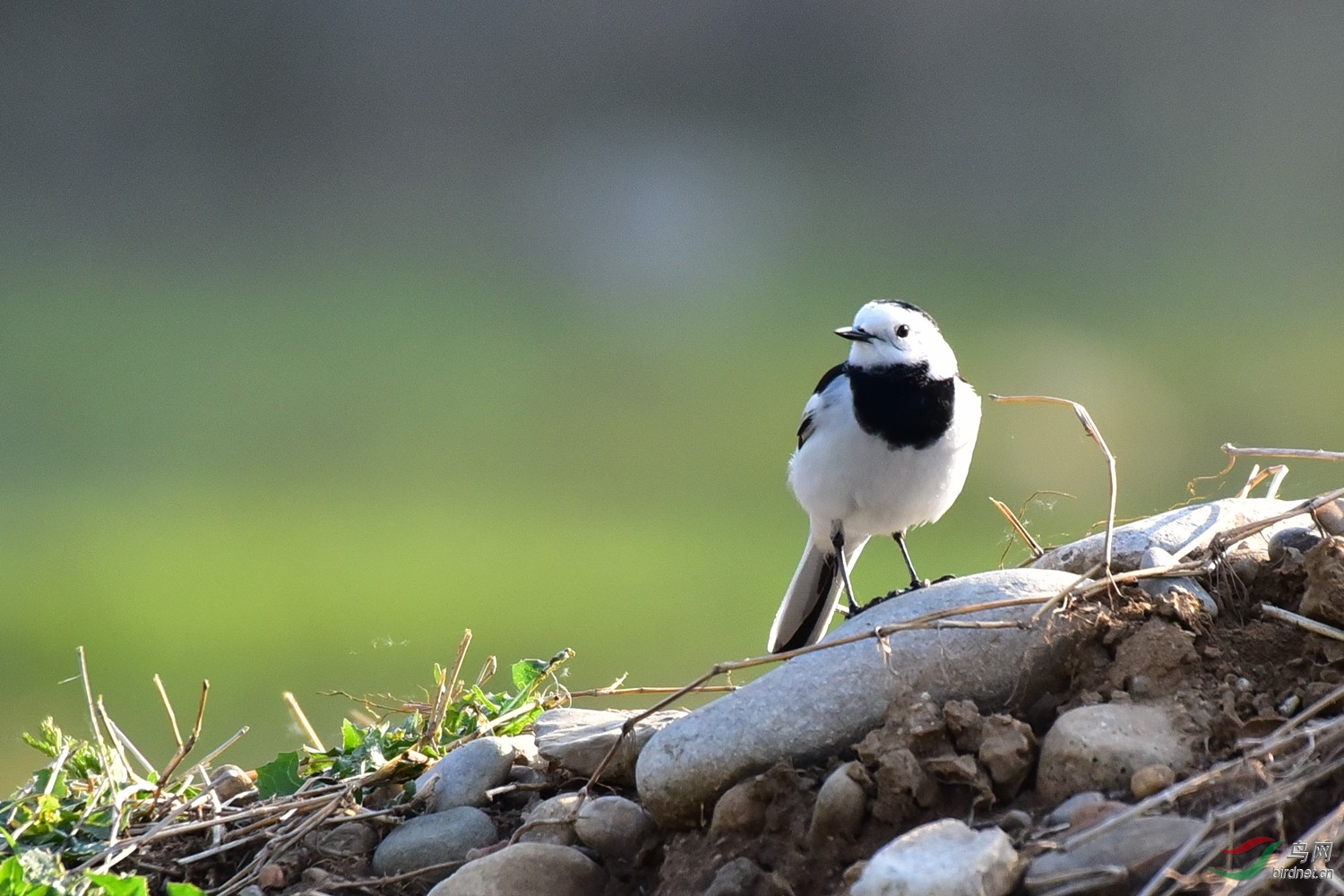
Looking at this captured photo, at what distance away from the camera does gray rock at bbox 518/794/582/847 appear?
9.34 ft

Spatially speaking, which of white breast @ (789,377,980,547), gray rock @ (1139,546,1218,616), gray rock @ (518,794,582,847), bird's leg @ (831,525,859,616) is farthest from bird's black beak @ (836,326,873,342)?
gray rock @ (518,794,582,847)

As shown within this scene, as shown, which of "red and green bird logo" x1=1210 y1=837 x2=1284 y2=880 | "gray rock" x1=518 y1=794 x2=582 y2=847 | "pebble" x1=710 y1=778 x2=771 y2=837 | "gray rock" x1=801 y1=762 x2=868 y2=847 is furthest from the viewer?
"gray rock" x1=518 y1=794 x2=582 y2=847

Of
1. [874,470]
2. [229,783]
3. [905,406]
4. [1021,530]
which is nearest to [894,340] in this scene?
[905,406]

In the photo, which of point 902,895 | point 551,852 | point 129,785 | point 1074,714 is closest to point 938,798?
point 1074,714

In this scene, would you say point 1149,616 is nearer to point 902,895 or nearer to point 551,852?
point 902,895

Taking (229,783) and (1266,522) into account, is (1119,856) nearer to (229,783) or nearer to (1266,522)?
(1266,522)

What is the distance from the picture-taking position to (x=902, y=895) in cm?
203

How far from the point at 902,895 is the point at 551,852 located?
890mm

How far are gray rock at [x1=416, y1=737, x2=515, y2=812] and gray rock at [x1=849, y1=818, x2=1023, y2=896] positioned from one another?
1245 millimetres

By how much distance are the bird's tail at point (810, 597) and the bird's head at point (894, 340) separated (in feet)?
2.38

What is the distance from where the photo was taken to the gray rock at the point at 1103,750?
2.38m

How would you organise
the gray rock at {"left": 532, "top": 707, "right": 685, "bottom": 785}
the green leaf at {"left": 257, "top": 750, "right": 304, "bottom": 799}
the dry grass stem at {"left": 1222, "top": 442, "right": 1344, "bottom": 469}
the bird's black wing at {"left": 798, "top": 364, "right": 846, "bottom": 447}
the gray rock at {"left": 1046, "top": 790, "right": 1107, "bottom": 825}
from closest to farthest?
the gray rock at {"left": 1046, "top": 790, "right": 1107, "bottom": 825}
the dry grass stem at {"left": 1222, "top": 442, "right": 1344, "bottom": 469}
the gray rock at {"left": 532, "top": 707, "right": 685, "bottom": 785}
the green leaf at {"left": 257, "top": 750, "right": 304, "bottom": 799}
the bird's black wing at {"left": 798, "top": 364, "right": 846, "bottom": 447}

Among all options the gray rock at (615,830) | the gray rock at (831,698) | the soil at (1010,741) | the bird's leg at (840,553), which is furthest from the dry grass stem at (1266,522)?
the bird's leg at (840,553)

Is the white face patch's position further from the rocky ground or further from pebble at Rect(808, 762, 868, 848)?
pebble at Rect(808, 762, 868, 848)
